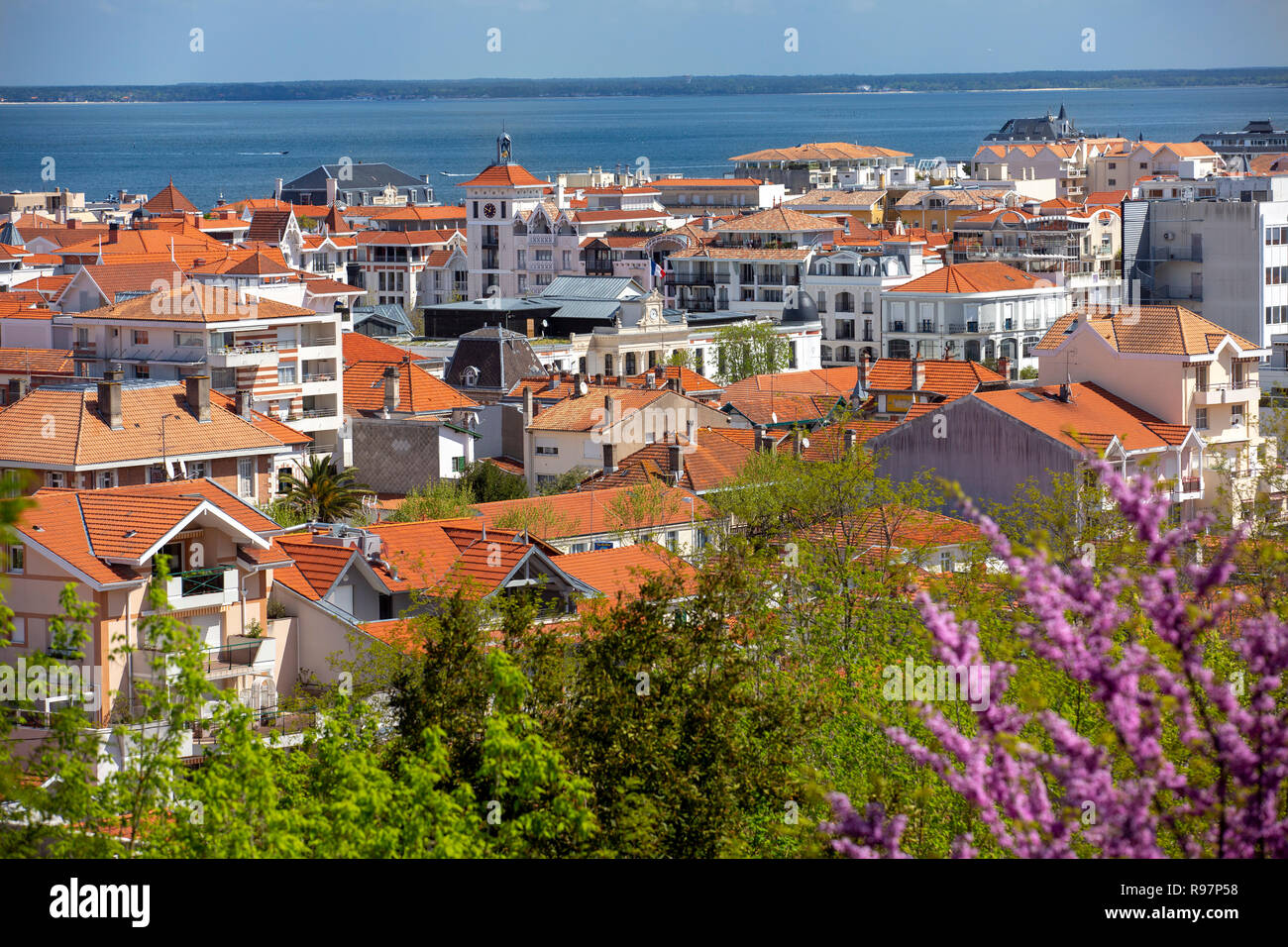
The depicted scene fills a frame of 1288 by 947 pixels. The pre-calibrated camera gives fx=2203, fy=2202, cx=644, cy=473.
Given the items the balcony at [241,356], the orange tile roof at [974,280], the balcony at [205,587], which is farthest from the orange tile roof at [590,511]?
the orange tile roof at [974,280]

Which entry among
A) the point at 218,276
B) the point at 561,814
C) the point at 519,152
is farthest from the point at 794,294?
the point at 519,152

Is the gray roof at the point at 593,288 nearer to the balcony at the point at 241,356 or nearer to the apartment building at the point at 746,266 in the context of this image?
the apartment building at the point at 746,266

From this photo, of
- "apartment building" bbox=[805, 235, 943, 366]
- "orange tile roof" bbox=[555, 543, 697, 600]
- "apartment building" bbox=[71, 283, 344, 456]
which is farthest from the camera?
"apartment building" bbox=[805, 235, 943, 366]

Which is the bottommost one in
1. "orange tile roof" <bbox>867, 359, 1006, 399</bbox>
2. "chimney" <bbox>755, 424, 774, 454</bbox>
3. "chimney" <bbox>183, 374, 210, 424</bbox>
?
"chimney" <bbox>755, 424, 774, 454</bbox>

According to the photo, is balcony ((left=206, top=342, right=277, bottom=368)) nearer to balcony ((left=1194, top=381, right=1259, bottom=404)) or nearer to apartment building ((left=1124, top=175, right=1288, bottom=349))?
balcony ((left=1194, top=381, right=1259, bottom=404))

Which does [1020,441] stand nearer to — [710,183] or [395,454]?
[395,454]

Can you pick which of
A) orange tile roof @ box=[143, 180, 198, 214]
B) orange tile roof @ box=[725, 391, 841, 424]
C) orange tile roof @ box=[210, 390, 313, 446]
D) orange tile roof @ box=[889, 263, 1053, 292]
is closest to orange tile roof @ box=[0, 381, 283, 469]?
orange tile roof @ box=[210, 390, 313, 446]

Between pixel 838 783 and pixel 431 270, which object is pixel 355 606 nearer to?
pixel 838 783
